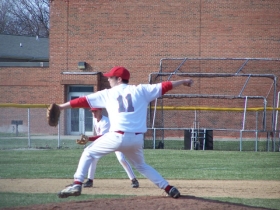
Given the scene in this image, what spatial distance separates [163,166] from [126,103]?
789 cm

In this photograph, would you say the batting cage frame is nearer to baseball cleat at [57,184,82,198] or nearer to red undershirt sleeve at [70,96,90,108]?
red undershirt sleeve at [70,96,90,108]

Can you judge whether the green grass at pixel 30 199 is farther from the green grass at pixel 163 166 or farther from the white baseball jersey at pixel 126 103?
the white baseball jersey at pixel 126 103

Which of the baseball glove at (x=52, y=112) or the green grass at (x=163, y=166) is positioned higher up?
the baseball glove at (x=52, y=112)

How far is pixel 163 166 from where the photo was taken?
1597cm

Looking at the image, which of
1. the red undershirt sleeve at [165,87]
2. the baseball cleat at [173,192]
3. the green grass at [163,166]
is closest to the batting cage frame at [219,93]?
the green grass at [163,166]

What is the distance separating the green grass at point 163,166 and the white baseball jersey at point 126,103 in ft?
6.92

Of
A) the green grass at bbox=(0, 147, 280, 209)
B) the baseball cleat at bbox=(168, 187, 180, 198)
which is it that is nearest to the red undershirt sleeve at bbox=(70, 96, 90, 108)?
the baseball cleat at bbox=(168, 187, 180, 198)

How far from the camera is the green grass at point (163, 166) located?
1027 centimetres

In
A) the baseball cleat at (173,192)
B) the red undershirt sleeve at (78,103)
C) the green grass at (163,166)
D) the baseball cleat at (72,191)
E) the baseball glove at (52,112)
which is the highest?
the red undershirt sleeve at (78,103)

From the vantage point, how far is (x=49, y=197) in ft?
32.9

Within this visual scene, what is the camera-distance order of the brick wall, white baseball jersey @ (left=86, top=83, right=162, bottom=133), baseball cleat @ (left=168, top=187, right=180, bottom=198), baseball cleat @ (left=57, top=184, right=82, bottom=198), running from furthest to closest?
the brick wall, baseball cleat @ (left=168, top=187, right=180, bottom=198), white baseball jersey @ (left=86, top=83, right=162, bottom=133), baseball cleat @ (left=57, top=184, right=82, bottom=198)

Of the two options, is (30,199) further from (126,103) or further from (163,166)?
(163,166)

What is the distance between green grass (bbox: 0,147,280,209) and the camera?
33.7ft

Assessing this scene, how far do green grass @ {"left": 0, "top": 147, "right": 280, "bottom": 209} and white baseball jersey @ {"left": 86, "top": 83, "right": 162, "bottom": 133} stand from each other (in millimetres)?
2111
